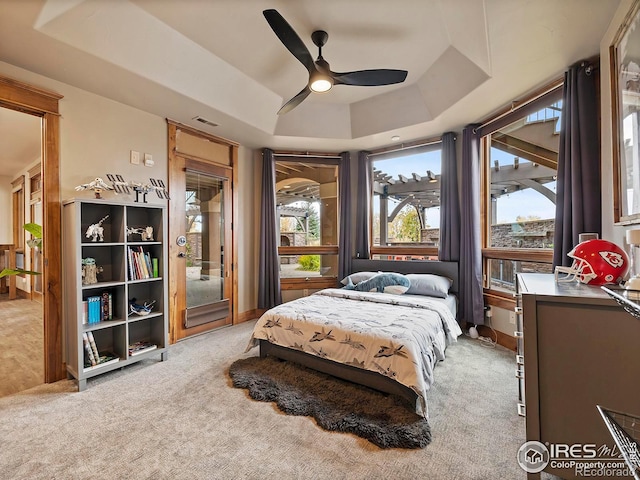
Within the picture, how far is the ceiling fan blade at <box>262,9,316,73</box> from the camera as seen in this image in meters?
1.93

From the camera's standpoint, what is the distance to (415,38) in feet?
8.68

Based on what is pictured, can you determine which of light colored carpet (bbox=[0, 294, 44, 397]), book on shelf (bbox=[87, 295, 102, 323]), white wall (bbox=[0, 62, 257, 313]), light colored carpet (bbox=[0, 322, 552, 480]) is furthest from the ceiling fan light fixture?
light colored carpet (bbox=[0, 294, 44, 397])

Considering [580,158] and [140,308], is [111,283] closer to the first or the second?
[140,308]

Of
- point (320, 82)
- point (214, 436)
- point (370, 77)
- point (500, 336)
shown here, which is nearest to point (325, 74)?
point (320, 82)

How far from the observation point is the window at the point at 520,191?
2.93 meters

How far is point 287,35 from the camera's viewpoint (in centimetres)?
208

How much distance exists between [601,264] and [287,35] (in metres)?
2.43

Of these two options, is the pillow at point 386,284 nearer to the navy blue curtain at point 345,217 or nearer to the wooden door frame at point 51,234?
the navy blue curtain at point 345,217

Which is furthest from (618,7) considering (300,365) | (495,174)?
(300,365)

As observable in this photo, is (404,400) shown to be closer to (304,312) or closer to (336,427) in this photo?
(336,427)

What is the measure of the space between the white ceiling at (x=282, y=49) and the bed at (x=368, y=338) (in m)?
2.28

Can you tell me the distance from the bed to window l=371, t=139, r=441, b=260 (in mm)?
1270

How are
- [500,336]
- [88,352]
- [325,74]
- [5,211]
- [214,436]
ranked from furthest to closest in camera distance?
1. [5,211]
2. [500,336]
3. [88,352]
4. [325,74]
5. [214,436]

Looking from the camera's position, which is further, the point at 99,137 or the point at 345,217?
the point at 345,217
